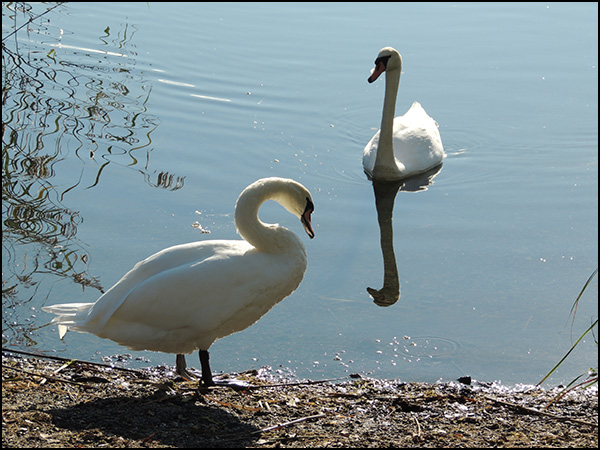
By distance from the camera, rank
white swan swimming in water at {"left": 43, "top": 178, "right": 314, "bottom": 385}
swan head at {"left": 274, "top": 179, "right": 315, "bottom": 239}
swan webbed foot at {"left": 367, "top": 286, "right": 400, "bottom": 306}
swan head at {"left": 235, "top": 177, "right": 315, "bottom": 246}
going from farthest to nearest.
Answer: swan webbed foot at {"left": 367, "top": 286, "right": 400, "bottom": 306} < swan head at {"left": 274, "top": 179, "right": 315, "bottom": 239} < swan head at {"left": 235, "top": 177, "right": 315, "bottom": 246} < white swan swimming in water at {"left": 43, "top": 178, "right": 314, "bottom": 385}

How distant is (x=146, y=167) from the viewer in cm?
786

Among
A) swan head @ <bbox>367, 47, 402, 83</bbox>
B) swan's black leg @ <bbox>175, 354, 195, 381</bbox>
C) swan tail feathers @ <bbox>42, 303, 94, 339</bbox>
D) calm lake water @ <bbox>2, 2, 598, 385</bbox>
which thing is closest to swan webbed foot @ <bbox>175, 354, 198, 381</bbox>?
swan's black leg @ <bbox>175, 354, 195, 381</bbox>

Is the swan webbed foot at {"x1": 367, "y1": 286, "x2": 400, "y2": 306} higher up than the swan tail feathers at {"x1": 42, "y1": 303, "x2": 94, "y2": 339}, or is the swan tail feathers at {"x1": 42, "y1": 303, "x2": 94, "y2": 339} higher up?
the swan tail feathers at {"x1": 42, "y1": 303, "x2": 94, "y2": 339}

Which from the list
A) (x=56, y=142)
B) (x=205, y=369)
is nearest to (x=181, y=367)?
(x=205, y=369)

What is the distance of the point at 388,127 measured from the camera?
347 inches

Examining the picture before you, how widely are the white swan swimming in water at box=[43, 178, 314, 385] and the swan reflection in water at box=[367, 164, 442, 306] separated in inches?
59.0

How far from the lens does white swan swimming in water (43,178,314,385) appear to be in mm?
4320

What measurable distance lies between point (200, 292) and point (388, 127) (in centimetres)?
492

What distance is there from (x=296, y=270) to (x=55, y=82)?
6.31m

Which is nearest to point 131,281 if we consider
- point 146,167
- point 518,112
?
point 146,167

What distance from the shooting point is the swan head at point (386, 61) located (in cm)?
902

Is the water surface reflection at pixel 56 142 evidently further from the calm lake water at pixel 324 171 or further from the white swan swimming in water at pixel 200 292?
the white swan swimming in water at pixel 200 292

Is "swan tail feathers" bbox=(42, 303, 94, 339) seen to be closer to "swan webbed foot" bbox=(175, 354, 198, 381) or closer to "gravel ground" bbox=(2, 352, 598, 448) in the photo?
"gravel ground" bbox=(2, 352, 598, 448)

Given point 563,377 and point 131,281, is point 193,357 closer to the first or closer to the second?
point 131,281
